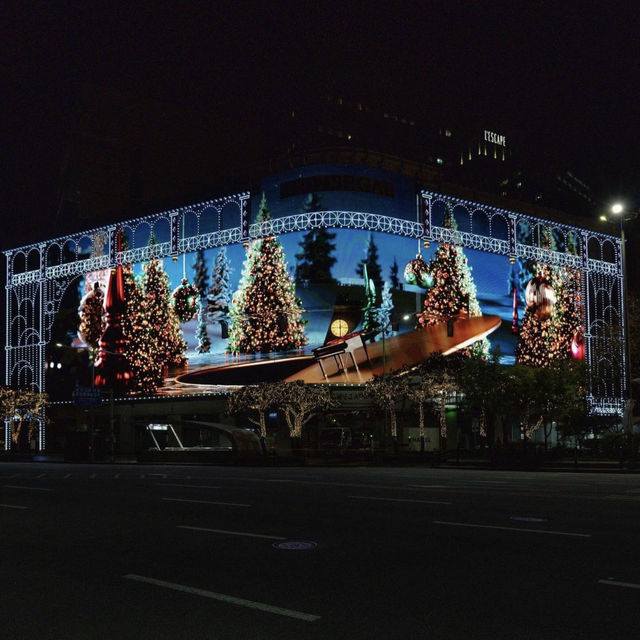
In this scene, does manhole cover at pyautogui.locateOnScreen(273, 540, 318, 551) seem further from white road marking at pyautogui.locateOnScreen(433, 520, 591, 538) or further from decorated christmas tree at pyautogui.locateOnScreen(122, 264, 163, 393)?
decorated christmas tree at pyautogui.locateOnScreen(122, 264, 163, 393)

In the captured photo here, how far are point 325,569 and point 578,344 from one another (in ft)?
231

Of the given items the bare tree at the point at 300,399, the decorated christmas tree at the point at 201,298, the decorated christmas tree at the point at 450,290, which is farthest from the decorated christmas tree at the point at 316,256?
the bare tree at the point at 300,399

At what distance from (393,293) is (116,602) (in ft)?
187

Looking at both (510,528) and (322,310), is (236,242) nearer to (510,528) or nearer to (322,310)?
(322,310)

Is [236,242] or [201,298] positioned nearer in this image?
[236,242]

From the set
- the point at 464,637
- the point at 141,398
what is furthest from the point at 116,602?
the point at 141,398

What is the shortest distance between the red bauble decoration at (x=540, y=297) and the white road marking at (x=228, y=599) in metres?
67.5

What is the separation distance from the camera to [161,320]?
232ft

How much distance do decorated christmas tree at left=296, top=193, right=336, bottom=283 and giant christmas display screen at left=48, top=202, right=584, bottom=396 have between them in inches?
3.1

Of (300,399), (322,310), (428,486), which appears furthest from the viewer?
(322,310)

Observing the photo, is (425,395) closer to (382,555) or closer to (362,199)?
(362,199)

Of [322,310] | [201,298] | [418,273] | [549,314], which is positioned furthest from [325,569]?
[549,314]

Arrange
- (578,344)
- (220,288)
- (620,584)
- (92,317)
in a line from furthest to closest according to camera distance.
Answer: (92,317)
(578,344)
(220,288)
(620,584)

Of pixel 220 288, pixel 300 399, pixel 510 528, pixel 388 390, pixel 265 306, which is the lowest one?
pixel 510 528
